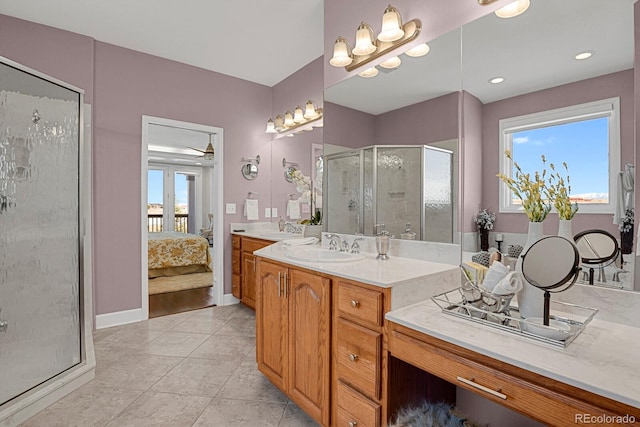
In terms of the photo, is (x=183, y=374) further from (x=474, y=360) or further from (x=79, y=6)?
(x=79, y=6)

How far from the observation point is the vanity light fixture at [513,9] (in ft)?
4.22

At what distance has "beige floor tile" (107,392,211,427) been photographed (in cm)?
171

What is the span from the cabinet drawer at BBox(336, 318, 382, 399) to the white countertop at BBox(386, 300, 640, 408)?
0.18m

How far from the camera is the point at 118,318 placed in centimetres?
314

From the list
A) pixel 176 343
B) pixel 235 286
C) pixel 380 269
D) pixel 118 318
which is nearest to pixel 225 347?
pixel 176 343

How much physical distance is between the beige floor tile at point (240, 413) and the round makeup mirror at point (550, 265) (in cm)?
148

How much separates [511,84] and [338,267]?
1121 mm

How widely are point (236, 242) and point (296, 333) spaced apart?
2.22 meters

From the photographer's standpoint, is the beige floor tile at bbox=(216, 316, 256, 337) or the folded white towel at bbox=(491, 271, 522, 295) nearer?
the folded white towel at bbox=(491, 271, 522, 295)

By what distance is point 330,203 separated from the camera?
244cm

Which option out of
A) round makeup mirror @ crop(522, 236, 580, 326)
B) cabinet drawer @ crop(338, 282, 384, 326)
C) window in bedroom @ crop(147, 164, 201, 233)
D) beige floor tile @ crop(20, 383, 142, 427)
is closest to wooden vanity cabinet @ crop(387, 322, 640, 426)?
cabinet drawer @ crop(338, 282, 384, 326)

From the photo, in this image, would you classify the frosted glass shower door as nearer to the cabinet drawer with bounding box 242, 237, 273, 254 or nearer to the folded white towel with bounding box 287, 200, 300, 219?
the cabinet drawer with bounding box 242, 237, 273, 254

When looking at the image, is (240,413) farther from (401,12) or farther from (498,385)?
(401,12)

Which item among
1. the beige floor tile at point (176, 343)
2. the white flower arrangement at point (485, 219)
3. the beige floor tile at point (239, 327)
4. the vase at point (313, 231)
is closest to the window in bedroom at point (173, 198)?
the beige floor tile at point (239, 327)
